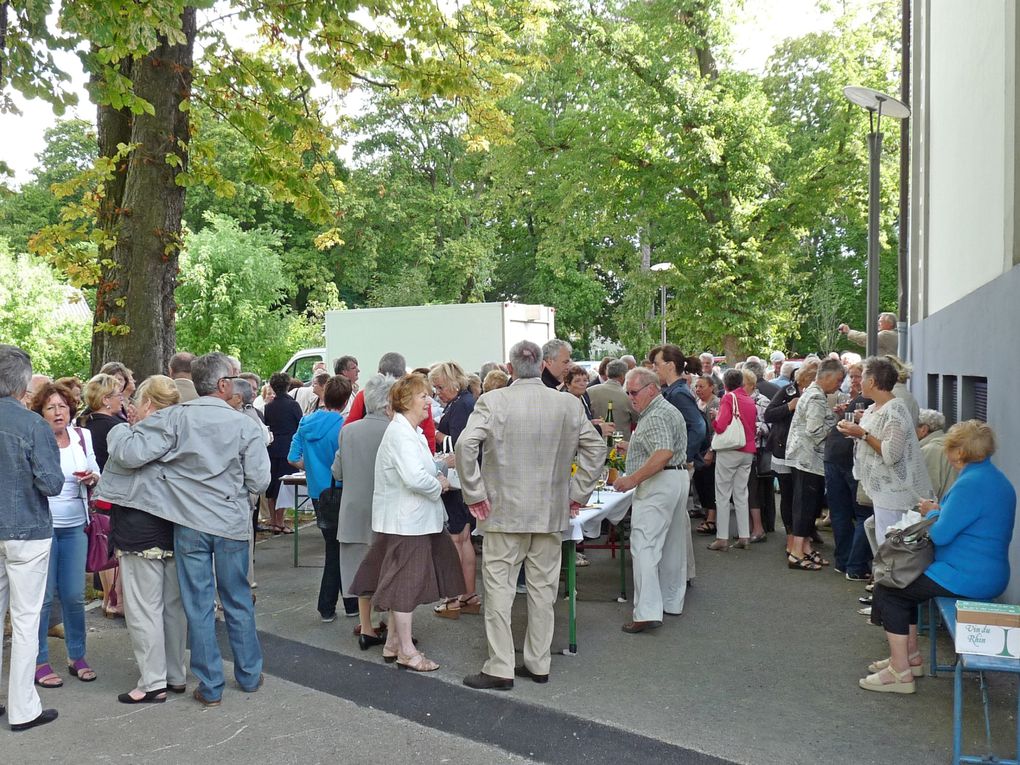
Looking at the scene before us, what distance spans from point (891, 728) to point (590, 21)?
1985 cm

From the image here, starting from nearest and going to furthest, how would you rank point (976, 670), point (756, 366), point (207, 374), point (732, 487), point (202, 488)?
point (976, 670), point (202, 488), point (207, 374), point (732, 487), point (756, 366)

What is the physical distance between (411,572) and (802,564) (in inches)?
182

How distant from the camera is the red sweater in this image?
955cm

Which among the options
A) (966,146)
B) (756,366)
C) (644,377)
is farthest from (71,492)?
(756,366)

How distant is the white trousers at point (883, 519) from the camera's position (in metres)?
6.43

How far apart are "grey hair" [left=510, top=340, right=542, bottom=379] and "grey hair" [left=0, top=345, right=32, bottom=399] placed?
9.02 ft

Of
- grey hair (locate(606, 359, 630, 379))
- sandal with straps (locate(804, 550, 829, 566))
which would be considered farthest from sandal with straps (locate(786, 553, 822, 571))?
grey hair (locate(606, 359, 630, 379))

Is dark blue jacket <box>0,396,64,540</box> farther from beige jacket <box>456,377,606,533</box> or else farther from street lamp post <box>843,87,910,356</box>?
street lamp post <box>843,87,910,356</box>

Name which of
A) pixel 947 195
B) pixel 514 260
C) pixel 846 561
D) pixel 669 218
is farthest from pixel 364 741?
pixel 514 260

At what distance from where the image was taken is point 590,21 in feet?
71.9

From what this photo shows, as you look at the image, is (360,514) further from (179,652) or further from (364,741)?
(364,741)

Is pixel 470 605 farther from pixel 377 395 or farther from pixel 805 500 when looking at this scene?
pixel 805 500

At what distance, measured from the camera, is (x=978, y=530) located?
4.96 metres

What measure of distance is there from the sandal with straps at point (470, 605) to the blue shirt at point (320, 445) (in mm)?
1452
